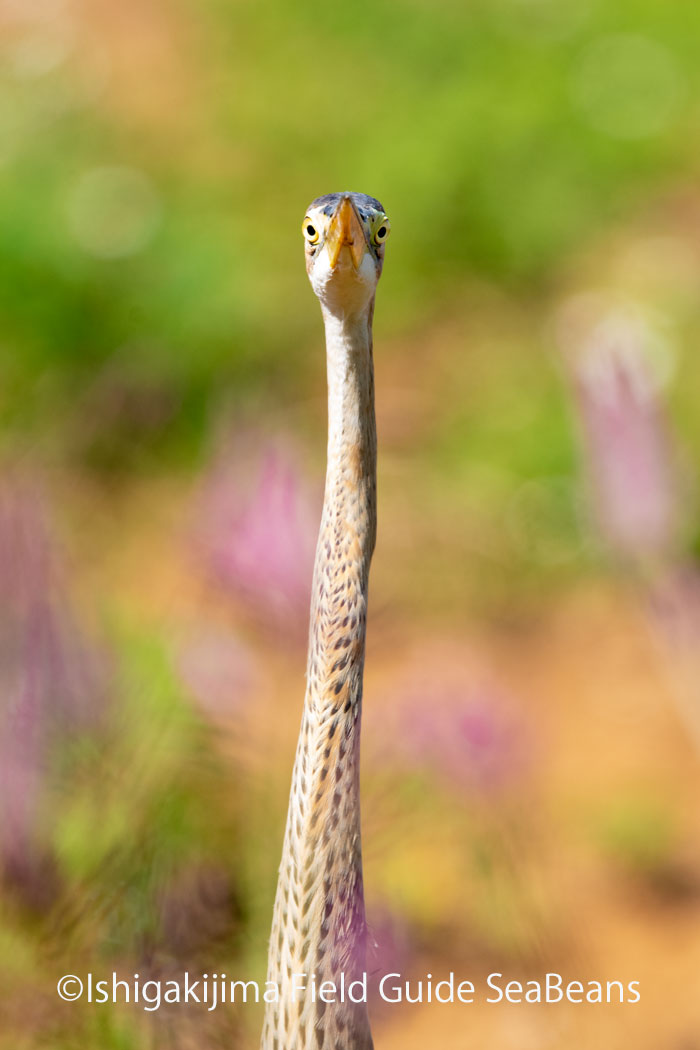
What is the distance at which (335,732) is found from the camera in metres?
1.13

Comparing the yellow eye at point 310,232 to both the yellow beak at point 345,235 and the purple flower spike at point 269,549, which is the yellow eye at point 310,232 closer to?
the yellow beak at point 345,235

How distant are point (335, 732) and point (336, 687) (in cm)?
4

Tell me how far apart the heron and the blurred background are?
239 millimetres

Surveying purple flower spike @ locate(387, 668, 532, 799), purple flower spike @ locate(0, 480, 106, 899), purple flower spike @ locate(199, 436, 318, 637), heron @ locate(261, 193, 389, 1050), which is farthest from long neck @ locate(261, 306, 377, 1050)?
purple flower spike @ locate(387, 668, 532, 799)

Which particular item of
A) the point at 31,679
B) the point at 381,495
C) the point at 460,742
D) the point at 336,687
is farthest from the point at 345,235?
the point at 381,495

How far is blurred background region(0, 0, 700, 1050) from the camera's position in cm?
162

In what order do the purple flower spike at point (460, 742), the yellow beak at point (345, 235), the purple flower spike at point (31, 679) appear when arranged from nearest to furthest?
1. the yellow beak at point (345, 235)
2. the purple flower spike at point (31, 679)
3. the purple flower spike at point (460, 742)

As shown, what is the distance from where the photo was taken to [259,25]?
5426 millimetres

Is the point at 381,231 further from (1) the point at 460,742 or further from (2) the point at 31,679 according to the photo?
(1) the point at 460,742

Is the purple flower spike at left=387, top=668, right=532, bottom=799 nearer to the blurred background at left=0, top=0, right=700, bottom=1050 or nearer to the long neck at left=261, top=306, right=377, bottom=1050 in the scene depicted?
the blurred background at left=0, top=0, right=700, bottom=1050

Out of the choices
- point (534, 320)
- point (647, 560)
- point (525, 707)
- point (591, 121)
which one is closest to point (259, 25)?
point (591, 121)

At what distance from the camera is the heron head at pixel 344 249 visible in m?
1.04

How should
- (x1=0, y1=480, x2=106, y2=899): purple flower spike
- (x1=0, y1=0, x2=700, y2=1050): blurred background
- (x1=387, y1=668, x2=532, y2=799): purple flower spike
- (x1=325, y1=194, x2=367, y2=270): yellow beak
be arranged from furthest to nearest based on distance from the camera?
(x1=387, y1=668, x2=532, y2=799): purple flower spike < (x1=0, y1=0, x2=700, y2=1050): blurred background < (x1=0, y1=480, x2=106, y2=899): purple flower spike < (x1=325, y1=194, x2=367, y2=270): yellow beak

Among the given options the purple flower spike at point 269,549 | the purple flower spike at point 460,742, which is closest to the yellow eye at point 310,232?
the purple flower spike at point 269,549
